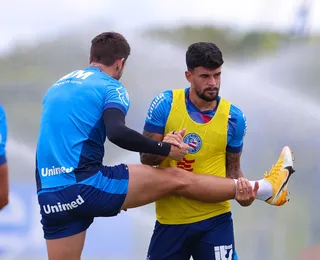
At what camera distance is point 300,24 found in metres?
5.40

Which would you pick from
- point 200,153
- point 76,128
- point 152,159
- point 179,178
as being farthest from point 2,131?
point 200,153

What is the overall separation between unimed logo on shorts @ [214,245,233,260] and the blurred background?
5.55 feet

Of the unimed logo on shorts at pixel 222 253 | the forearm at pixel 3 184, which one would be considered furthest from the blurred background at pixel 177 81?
the forearm at pixel 3 184

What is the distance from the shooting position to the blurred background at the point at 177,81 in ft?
17.8

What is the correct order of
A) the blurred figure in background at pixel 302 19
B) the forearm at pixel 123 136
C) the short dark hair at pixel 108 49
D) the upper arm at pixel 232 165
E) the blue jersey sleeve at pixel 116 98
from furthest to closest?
the blurred figure in background at pixel 302 19 < the upper arm at pixel 232 165 < the short dark hair at pixel 108 49 < the blue jersey sleeve at pixel 116 98 < the forearm at pixel 123 136

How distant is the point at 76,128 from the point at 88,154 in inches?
5.7

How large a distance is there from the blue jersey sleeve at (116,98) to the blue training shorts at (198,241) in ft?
2.84

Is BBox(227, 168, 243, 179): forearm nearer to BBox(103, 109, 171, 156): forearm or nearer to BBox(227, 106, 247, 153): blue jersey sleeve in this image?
BBox(227, 106, 247, 153): blue jersey sleeve

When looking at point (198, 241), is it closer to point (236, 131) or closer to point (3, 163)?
point (236, 131)

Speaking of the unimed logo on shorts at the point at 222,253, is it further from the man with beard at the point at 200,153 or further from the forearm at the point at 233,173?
the forearm at the point at 233,173

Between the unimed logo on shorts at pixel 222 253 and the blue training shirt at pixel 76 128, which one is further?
the unimed logo on shorts at pixel 222 253

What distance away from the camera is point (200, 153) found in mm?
3785

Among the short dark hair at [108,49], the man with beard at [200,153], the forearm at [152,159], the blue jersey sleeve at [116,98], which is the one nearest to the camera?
the blue jersey sleeve at [116,98]

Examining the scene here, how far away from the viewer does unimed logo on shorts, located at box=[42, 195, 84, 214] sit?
11.0 ft
